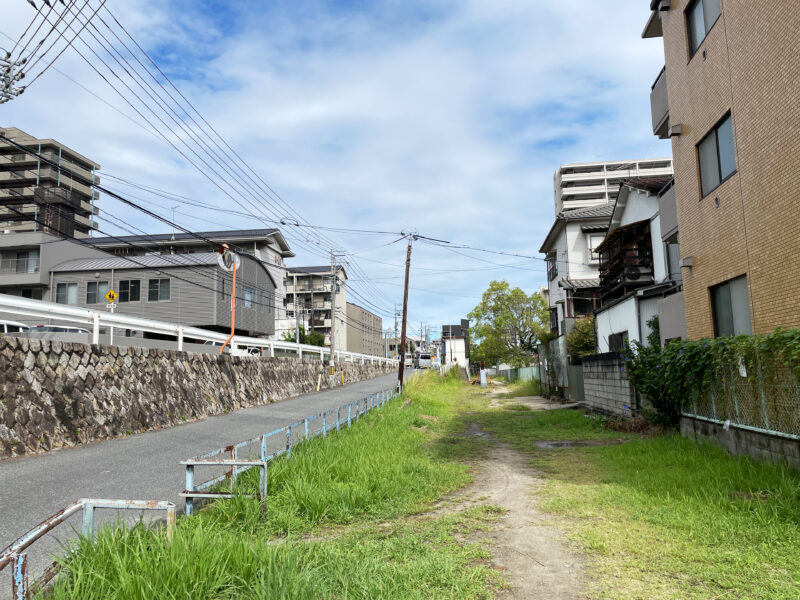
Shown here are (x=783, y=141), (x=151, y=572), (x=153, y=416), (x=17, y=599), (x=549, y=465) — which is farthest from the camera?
(x=153, y=416)

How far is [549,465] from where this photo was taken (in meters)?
9.54

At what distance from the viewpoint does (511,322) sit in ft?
145

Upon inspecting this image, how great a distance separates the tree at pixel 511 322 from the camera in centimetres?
4406

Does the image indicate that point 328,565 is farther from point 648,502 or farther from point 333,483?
point 648,502

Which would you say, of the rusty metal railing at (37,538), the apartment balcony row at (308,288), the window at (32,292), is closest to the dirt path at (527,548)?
the rusty metal railing at (37,538)

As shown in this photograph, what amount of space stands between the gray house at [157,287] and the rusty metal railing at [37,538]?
32.5 metres

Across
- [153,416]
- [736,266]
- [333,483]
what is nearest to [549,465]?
[333,483]

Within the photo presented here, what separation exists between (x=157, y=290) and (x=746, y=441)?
34.0 metres

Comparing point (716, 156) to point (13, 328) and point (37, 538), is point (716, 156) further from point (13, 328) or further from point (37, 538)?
point (13, 328)

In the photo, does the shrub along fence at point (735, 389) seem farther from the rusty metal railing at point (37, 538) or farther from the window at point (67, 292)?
the window at point (67, 292)

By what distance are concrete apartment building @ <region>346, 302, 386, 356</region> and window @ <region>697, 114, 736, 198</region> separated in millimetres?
68324

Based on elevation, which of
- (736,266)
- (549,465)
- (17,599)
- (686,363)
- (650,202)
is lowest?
(549,465)

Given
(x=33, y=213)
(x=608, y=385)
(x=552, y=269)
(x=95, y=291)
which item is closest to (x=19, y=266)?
(x=95, y=291)

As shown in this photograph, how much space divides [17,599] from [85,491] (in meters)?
4.90
